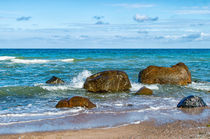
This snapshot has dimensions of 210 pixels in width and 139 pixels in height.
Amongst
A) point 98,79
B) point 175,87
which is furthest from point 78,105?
point 175,87

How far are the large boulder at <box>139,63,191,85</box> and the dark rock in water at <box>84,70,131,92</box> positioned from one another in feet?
8.10

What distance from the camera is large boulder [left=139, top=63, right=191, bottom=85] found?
15.8 metres

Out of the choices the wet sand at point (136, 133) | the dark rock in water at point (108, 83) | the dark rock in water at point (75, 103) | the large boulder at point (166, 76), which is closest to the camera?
the wet sand at point (136, 133)

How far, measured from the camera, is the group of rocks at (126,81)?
9938 millimetres

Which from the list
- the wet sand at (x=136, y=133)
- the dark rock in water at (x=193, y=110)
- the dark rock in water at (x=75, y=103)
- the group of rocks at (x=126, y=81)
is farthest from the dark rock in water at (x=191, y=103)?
the dark rock in water at (x=75, y=103)

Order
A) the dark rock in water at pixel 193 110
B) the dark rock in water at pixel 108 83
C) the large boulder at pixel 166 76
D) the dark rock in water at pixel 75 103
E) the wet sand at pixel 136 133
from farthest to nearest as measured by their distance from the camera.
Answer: the large boulder at pixel 166 76 → the dark rock in water at pixel 108 83 → the dark rock in water at pixel 75 103 → the dark rock in water at pixel 193 110 → the wet sand at pixel 136 133

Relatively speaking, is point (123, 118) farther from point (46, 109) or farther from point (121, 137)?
point (46, 109)

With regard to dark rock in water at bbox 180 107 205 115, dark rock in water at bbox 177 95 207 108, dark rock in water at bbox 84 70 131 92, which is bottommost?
dark rock in water at bbox 180 107 205 115

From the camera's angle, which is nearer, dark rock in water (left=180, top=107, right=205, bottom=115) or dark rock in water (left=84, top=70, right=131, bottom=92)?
dark rock in water (left=180, top=107, right=205, bottom=115)

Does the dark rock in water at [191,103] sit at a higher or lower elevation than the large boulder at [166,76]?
lower

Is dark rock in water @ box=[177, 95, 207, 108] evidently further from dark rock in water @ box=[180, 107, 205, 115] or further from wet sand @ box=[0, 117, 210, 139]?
wet sand @ box=[0, 117, 210, 139]

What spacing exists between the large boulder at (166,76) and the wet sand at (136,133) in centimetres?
818

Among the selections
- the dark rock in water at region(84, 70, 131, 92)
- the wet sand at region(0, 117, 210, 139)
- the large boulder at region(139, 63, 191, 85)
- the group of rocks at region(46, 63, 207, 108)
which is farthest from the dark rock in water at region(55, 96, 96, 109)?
the large boulder at region(139, 63, 191, 85)

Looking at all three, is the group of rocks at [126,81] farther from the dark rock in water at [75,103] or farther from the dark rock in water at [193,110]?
the dark rock in water at [193,110]
